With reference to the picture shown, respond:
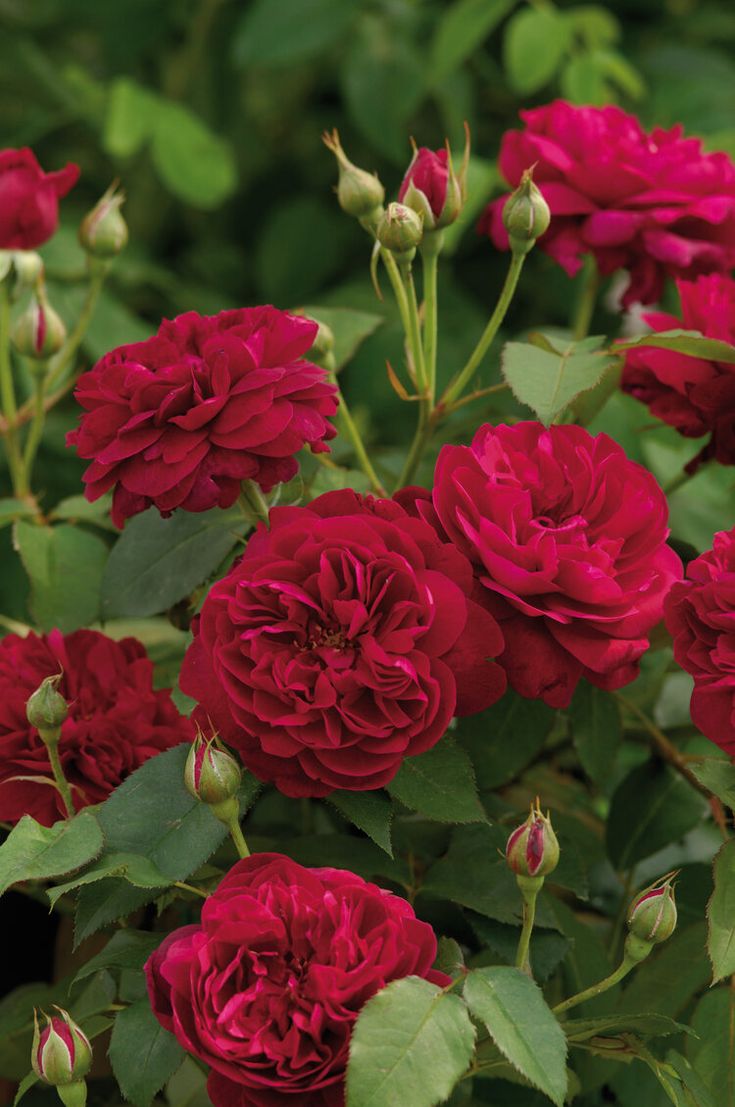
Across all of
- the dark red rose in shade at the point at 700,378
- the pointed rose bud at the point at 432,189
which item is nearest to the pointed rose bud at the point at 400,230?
the pointed rose bud at the point at 432,189

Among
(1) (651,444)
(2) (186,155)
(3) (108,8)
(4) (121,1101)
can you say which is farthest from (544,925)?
(3) (108,8)

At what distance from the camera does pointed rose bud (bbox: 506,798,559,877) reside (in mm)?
438

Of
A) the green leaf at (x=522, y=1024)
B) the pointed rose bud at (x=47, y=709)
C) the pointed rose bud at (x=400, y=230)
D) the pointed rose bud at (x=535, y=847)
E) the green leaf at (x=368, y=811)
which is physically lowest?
the pointed rose bud at (x=47, y=709)

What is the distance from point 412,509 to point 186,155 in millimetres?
840

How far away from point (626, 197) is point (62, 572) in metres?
0.32

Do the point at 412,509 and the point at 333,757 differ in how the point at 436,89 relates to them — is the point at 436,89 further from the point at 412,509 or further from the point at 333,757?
the point at 333,757

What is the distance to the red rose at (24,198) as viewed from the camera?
69cm

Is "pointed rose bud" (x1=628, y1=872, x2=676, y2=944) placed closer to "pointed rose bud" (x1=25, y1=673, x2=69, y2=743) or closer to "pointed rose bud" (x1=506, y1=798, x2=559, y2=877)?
"pointed rose bud" (x1=506, y1=798, x2=559, y2=877)

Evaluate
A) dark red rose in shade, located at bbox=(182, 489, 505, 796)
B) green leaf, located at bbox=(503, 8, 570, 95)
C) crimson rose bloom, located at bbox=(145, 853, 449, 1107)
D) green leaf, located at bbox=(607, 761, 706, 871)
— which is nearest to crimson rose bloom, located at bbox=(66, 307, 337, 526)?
dark red rose in shade, located at bbox=(182, 489, 505, 796)

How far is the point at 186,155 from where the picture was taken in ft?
4.13

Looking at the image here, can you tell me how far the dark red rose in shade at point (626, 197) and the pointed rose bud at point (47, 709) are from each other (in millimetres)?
306

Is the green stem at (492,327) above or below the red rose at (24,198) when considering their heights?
above

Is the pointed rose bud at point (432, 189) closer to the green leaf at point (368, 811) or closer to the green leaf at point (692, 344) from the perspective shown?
the green leaf at point (692, 344)

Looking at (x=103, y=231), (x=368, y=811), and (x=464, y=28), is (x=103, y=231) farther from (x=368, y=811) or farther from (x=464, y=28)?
(x=464, y=28)
